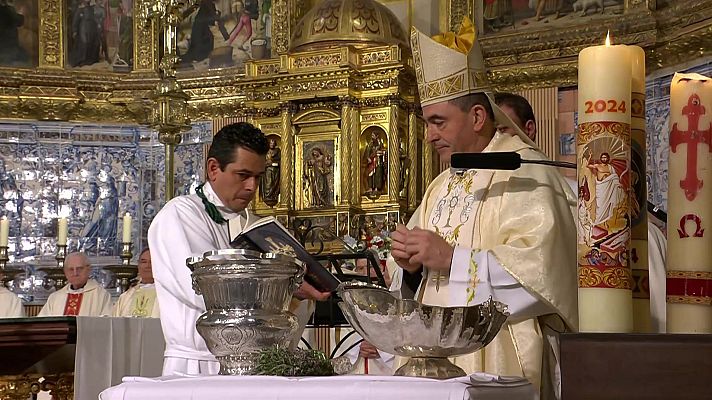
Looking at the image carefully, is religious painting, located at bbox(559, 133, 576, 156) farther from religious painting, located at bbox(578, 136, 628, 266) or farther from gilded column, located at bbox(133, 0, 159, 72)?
religious painting, located at bbox(578, 136, 628, 266)

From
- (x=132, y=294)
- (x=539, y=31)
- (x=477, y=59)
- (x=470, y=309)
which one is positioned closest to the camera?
(x=470, y=309)

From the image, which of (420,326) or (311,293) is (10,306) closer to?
(311,293)

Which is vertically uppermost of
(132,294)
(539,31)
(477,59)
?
(539,31)

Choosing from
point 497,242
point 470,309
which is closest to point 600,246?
point 470,309

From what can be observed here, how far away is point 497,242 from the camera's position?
3152mm

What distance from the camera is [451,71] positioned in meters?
3.39

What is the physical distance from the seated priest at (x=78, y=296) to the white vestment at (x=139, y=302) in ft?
1.72

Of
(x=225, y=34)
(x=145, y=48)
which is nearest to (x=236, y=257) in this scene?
(x=225, y=34)

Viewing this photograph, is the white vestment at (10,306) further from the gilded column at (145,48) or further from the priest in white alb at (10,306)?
the gilded column at (145,48)

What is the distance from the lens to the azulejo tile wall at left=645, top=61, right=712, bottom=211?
30.2 ft

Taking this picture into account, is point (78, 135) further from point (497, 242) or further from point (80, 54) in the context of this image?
point (497, 242)

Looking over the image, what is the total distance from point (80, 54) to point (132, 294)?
139 inches

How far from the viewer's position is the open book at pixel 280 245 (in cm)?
320

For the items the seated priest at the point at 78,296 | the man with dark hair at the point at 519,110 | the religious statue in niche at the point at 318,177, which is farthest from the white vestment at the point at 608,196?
the seated priest at the point at 78,296
